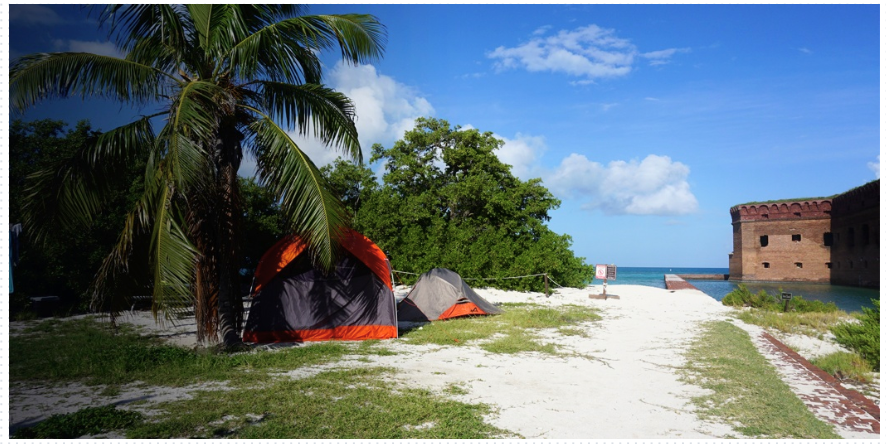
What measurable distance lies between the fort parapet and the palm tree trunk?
50.4m

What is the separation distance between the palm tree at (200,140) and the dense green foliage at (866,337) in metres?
8.55

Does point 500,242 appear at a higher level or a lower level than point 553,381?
higher

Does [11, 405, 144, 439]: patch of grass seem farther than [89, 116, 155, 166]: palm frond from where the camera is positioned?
No

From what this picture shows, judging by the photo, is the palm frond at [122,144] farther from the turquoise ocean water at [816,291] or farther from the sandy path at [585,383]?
the turquoise ocean water at [816,291]

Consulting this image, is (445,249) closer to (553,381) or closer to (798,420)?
(553,381)

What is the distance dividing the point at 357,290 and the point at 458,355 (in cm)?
284

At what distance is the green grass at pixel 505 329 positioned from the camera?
9883 mm

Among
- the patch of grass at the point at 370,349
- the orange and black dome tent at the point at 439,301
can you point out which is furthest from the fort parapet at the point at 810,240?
the patch of grass at the point at 370,349

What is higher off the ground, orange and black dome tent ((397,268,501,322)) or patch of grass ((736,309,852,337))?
orange and black dome tent ((397,268,501,322))

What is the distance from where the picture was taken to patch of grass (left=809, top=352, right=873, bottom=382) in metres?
7.52

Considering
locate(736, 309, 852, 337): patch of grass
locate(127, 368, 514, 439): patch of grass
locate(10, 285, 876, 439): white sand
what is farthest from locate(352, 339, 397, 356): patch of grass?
locate(736, 309, 852, 337): patch of grass

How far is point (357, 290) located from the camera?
1086 cm

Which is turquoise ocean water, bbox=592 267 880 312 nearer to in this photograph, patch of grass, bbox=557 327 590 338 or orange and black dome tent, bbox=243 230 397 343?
patch of grass, bbox=557 327 590 338

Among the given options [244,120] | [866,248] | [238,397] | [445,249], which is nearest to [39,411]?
[238,397]
